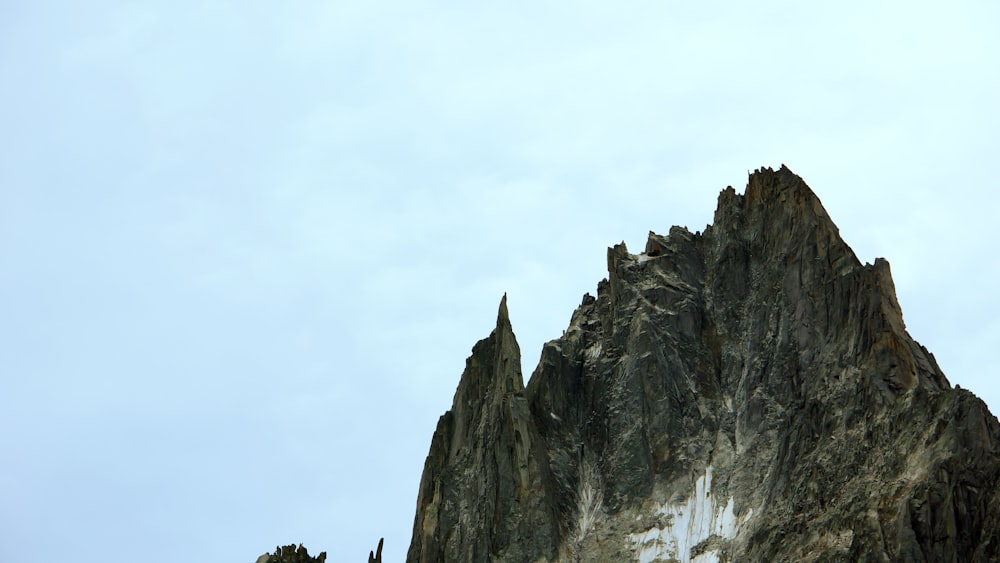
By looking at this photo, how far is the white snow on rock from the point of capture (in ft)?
422

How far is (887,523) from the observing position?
367ft

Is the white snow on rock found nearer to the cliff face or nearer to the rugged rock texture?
the cliff face

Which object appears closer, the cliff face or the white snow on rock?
the cliff face

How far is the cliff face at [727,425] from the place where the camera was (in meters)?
114

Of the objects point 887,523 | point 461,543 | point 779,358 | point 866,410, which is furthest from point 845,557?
point 461,543

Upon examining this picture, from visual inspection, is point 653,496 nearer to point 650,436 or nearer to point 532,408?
point 650,436

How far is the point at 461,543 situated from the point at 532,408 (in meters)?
14.6

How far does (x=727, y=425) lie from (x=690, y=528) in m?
11.0

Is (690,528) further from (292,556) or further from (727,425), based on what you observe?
(292,556)

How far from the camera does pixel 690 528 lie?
131m

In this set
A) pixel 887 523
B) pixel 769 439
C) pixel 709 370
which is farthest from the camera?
pixel 709 370

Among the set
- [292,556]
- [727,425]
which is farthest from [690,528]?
[292,556]

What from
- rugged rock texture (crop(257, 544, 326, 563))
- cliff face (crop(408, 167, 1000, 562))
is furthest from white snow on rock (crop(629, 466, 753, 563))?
rugged rock texture (crop(257, 544, 326, 563))

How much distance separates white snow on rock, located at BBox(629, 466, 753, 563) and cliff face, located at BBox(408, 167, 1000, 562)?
0.14 meters
